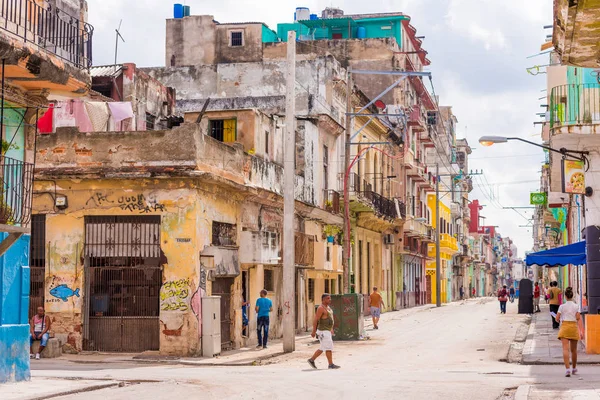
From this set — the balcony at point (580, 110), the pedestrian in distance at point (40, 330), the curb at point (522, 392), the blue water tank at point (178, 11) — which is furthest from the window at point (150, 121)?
the curb at point (522, 392)

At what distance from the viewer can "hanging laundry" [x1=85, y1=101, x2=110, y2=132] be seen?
24.4 m

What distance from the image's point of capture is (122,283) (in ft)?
71.3

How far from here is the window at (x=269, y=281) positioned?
90.2 ft

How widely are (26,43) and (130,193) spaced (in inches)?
328

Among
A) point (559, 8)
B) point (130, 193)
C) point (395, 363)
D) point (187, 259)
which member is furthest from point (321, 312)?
point (559, 8)

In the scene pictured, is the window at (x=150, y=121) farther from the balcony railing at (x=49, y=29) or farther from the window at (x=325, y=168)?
the balcony railing at (x=49, y=29)

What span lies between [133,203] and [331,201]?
1316cm

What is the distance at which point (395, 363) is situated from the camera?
1952 cm

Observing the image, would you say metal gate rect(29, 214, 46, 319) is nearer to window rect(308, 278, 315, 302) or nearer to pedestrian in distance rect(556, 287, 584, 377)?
pedestrian in distance rect(556, 287, 584, 377)

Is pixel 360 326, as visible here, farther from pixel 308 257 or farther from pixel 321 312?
pixel 321 312

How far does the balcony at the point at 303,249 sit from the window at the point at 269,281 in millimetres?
930

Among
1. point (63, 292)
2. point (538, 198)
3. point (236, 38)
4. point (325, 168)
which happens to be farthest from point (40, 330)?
point (538, 198)

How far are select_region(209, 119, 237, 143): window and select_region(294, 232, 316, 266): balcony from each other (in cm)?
362

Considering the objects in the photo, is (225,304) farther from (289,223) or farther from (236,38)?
(236,38)
